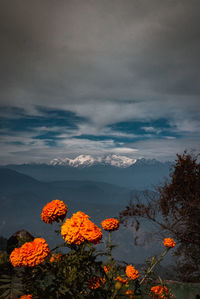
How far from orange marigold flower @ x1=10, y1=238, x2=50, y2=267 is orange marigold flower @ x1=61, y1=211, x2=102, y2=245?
18 centimetres

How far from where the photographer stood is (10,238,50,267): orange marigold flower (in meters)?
1.39

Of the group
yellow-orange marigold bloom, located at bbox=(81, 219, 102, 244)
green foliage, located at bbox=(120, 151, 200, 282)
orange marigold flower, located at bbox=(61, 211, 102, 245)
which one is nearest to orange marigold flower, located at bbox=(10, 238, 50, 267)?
orange marigold flower, located at bbox=(61, 211, 102, 245)

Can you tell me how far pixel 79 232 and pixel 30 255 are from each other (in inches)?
14.4

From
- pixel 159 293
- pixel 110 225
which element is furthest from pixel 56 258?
pixel 159 293

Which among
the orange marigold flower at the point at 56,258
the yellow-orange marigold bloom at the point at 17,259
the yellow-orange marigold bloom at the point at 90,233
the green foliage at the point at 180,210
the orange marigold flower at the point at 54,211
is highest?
the orange marigold flower at the point at 54,211

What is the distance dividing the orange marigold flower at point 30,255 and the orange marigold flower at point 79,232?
7.0 inches

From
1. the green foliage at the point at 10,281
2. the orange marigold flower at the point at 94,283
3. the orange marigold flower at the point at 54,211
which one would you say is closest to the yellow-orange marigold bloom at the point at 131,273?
the orange marigold flower at the point at 94,283

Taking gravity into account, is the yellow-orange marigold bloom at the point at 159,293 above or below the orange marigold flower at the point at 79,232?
below

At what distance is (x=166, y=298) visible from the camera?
6.20 feet

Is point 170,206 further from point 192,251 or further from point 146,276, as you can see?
point 146,276

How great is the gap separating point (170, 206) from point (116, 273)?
7440 mm

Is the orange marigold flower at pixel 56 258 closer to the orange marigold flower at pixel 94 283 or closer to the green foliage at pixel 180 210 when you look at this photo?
the orange marigold flower at pixel 94 283

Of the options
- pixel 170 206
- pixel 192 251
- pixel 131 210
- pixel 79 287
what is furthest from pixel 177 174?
pixel 79 287

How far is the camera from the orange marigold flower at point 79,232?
5.05 feet
